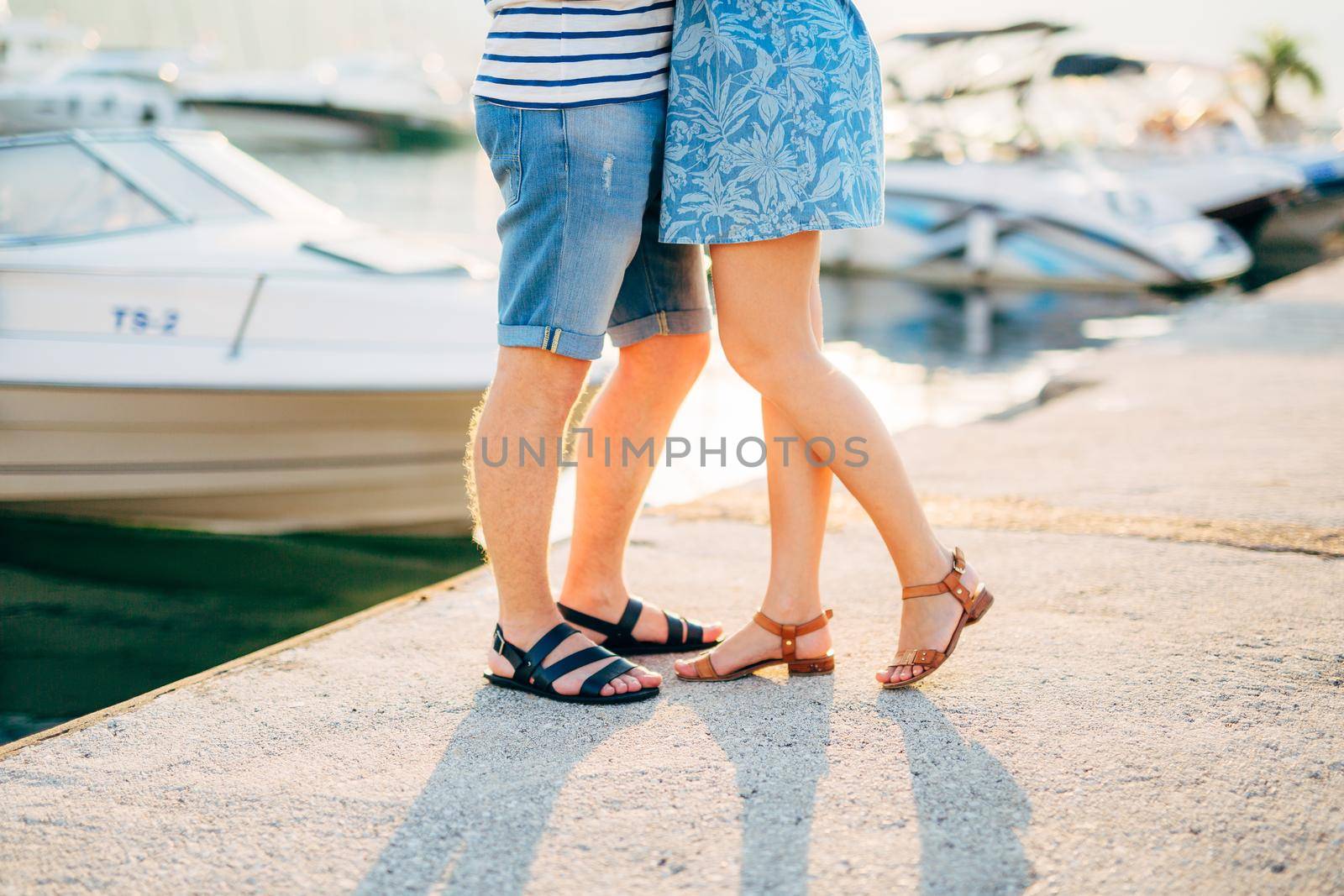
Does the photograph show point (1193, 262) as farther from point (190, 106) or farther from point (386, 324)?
point (190, 106)

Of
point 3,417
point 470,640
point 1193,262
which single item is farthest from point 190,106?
Answer: point 470,640

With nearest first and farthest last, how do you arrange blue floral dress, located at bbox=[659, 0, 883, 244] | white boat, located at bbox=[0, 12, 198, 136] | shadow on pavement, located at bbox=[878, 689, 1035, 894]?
shadow on pavement, located at bbox=[878, 689, 1035, 894] < blue floral dress, located at bbox=[659, 0, 883, 244] < white boat, located at bbox=[0, 12, 198, 136]

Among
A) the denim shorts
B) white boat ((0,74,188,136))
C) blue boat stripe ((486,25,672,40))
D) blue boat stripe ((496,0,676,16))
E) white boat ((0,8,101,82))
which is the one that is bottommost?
the denim shorts

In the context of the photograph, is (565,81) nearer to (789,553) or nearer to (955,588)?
(789,553)

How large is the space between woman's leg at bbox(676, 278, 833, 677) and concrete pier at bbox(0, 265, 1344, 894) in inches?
2.7

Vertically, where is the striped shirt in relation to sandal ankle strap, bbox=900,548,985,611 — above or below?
above

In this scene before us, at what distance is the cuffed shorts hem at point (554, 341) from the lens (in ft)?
6.48

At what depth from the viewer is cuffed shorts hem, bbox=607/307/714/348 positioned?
7.23 ft

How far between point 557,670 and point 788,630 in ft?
1.41

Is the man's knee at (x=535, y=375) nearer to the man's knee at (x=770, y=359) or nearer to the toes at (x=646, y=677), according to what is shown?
the man's knee at (x=770, y=359)

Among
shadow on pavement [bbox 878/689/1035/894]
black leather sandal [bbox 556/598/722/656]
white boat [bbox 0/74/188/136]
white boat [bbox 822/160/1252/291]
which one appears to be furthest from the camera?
white boat [bbox 0/74/188/136]

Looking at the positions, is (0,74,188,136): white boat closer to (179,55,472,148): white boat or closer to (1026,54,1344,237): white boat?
(179,55,472,148): white boat

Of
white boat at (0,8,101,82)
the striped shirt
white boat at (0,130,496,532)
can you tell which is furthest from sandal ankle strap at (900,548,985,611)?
white boat at (0,8,101,82)

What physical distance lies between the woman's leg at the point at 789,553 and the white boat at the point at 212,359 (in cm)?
245
